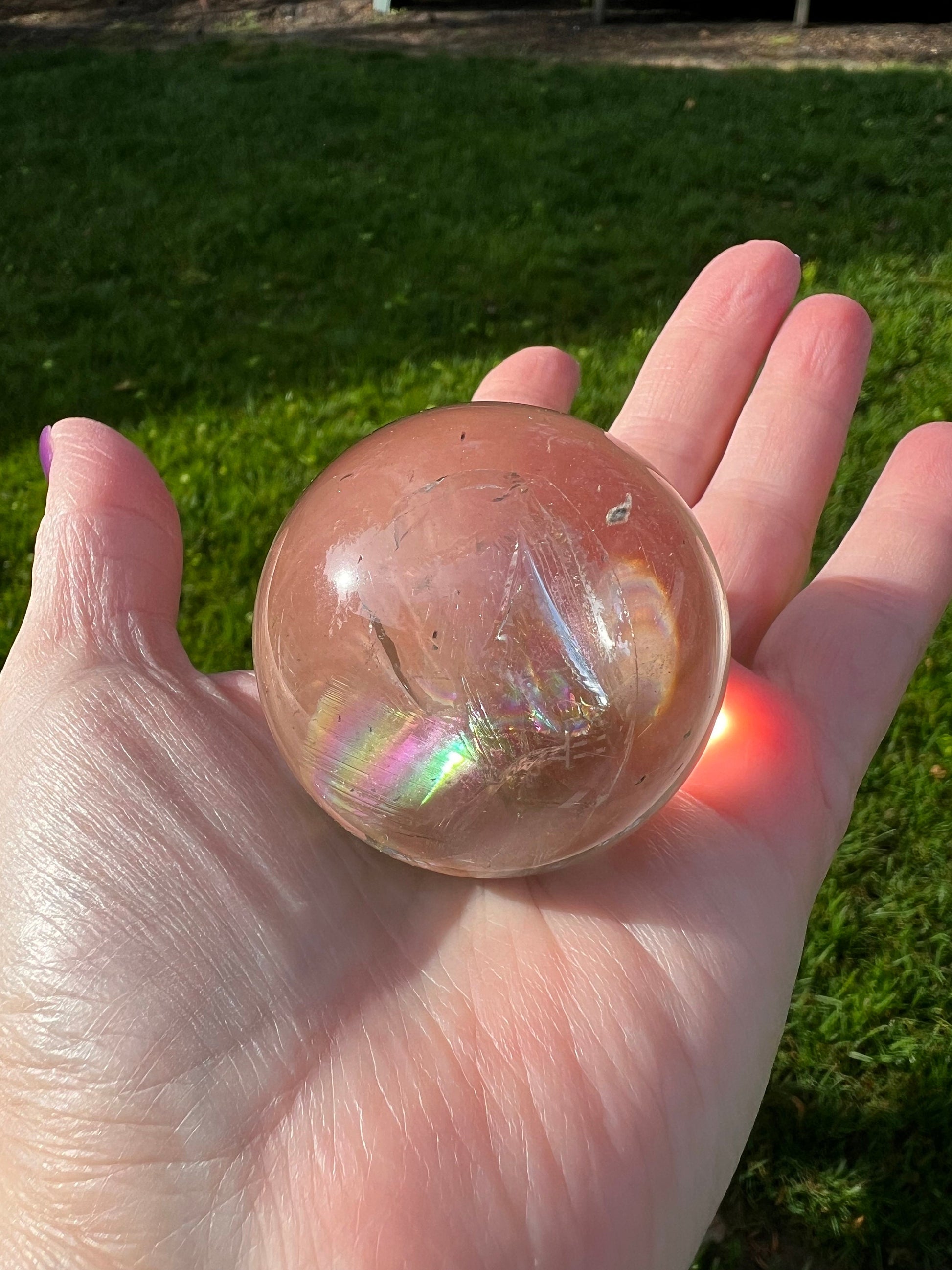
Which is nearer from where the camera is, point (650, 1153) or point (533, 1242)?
point (533, 1242)

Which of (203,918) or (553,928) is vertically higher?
(203,918)

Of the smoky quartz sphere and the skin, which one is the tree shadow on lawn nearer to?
the skin

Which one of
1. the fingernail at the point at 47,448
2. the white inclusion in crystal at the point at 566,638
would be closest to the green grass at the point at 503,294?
the fingernail at the point at 47,448

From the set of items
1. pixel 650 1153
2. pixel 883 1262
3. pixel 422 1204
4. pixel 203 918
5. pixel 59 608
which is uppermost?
pixel 59 608

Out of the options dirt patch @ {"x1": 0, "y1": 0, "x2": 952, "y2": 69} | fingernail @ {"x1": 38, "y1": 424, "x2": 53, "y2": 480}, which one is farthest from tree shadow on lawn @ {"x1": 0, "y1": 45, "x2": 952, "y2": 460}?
fingernail @ {"x1": 38, "y1": 424, "x2": 53, "y2": 480}

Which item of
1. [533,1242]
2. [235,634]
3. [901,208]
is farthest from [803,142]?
[533,1242]

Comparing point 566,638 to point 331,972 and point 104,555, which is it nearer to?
point 331,972

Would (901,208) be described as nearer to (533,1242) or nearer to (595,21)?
(533,1242)
